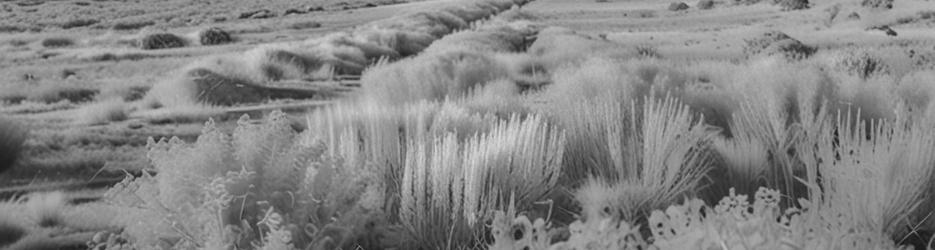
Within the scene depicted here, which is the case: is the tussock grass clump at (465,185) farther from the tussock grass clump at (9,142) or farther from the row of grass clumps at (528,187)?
the tussock grass clump at (9,142)

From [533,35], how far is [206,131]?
2736 cm

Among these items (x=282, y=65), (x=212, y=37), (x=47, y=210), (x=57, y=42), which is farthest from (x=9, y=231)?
(x=57, y=42)

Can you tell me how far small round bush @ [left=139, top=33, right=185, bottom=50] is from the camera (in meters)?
27.2

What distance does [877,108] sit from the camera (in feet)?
28.7

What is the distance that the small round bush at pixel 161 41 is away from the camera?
27.2 m

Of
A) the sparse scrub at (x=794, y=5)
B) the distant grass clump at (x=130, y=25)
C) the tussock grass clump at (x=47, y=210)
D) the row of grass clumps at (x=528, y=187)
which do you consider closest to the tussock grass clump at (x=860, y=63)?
the row of grass clumps at (x=528, y=187)

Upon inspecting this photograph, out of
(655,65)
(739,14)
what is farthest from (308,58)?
(739,14)

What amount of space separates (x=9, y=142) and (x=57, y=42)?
21.9 meters

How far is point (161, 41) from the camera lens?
27781mm

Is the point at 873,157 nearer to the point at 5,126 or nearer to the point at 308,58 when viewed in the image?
the point at 5,126

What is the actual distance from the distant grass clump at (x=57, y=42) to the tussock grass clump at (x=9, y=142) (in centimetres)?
2079

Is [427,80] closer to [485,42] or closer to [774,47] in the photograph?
[485,42]

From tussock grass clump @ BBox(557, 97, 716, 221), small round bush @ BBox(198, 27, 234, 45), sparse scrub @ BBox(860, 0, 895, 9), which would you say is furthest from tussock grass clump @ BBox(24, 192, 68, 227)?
sparse scrub @ BBox(860, 0, 895, 9)

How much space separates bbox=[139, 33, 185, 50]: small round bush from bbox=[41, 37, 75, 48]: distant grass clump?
309 cm
